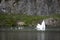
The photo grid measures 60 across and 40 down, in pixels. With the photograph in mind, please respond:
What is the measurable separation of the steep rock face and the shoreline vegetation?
0.41 meters

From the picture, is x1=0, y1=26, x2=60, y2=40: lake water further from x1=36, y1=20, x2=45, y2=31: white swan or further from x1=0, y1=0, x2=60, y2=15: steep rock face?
x1=0, y1=0, x2=60, y2=15: steep rock face

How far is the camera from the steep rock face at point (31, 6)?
19312 millimetres

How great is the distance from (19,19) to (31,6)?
1432 mm

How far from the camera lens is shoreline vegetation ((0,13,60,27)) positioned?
18.8m

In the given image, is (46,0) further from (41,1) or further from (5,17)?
(5,17)

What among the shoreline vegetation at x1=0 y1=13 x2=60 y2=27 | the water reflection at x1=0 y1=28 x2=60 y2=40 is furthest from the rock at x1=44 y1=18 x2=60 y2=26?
the water reflection at x1=0 y1=28 x2=60 y2=40

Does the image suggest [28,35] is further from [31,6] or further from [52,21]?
[31,6]

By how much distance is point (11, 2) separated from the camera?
19469 mm

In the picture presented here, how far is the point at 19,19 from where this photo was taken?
19.0m

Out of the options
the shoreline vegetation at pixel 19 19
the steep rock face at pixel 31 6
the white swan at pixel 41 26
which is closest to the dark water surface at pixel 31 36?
the white swan at pixel 41 26

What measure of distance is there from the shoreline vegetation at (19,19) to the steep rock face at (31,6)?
0.41 metres

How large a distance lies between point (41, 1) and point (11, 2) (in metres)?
2.25

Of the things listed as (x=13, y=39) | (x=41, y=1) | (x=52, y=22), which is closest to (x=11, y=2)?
(x=41, y=1)

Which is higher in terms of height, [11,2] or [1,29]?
[11,2]
